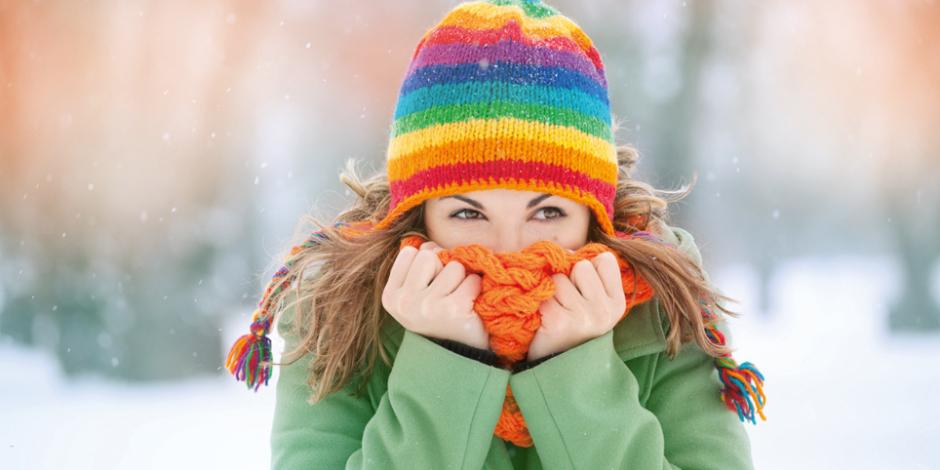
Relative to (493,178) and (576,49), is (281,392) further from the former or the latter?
(576,49)

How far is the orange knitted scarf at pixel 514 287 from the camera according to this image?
1456 mm

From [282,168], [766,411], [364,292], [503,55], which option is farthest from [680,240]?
[282,168]

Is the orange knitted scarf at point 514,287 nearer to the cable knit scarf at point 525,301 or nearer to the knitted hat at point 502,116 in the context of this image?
the cable knit scarf at point 525,301

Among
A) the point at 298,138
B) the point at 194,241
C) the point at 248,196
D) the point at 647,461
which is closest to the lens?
the point at 647,461

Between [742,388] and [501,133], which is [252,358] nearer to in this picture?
[501,133]

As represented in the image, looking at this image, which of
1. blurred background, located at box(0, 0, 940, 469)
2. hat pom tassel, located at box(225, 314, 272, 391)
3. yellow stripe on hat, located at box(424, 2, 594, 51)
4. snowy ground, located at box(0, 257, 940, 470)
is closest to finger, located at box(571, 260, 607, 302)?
yellow stripe on hat, located at box(424, 2, 594, 51)

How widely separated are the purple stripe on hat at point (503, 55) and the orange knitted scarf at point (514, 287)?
367 mm

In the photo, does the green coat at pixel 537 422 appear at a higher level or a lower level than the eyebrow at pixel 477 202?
lower

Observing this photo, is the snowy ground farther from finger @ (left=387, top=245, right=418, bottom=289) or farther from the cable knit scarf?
finger @ (left=387, top=245, right=418, bottom=289)

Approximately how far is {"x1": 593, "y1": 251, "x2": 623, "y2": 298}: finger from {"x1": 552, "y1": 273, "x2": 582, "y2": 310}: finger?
0.05 m

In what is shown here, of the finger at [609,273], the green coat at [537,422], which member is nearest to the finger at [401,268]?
the green coat at [537,422]

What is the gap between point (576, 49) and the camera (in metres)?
1.68

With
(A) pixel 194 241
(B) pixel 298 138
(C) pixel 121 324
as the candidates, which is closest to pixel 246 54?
(B) pixel 298 138

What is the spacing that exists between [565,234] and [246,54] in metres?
4.81
